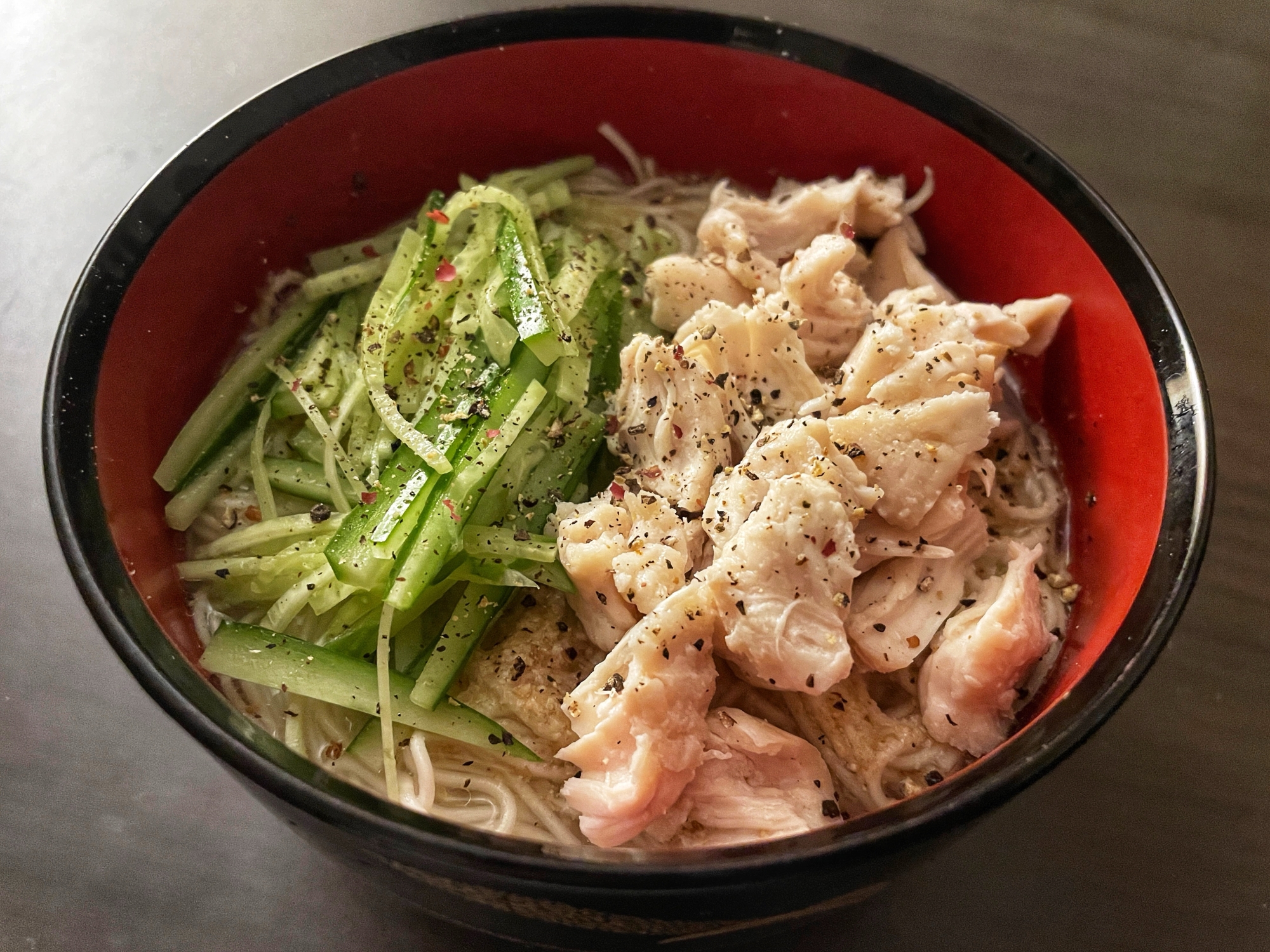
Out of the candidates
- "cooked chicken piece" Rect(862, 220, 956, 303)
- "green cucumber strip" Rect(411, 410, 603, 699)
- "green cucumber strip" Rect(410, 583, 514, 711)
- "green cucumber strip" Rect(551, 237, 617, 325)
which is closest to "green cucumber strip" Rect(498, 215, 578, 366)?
"green cucumber strip" Rect(551, 237, 617, 325)

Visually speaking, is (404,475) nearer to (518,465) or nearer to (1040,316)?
(518,465)

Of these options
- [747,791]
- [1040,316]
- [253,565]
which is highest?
[1040,316]

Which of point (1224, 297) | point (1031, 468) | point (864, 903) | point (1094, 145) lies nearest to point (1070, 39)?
point (1094, 145)

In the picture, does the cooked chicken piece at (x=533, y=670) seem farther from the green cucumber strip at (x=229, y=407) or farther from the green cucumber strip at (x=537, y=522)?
the green cucumber strip at (x=229, y=407)

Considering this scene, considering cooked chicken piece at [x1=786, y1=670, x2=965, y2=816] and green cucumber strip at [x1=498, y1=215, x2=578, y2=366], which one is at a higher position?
green cucumber strip at [x1=498, y1=215, x2=578, y2=366]

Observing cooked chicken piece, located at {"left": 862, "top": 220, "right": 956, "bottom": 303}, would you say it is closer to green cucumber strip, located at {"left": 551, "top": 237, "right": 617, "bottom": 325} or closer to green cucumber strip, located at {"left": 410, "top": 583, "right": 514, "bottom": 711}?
green cucumber strip, located at {"left": 551, "top": 237, "right": 617, "bottom": 325}

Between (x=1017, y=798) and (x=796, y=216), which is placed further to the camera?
(x=796, y=216)

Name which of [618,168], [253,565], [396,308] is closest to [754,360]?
[396,308]
